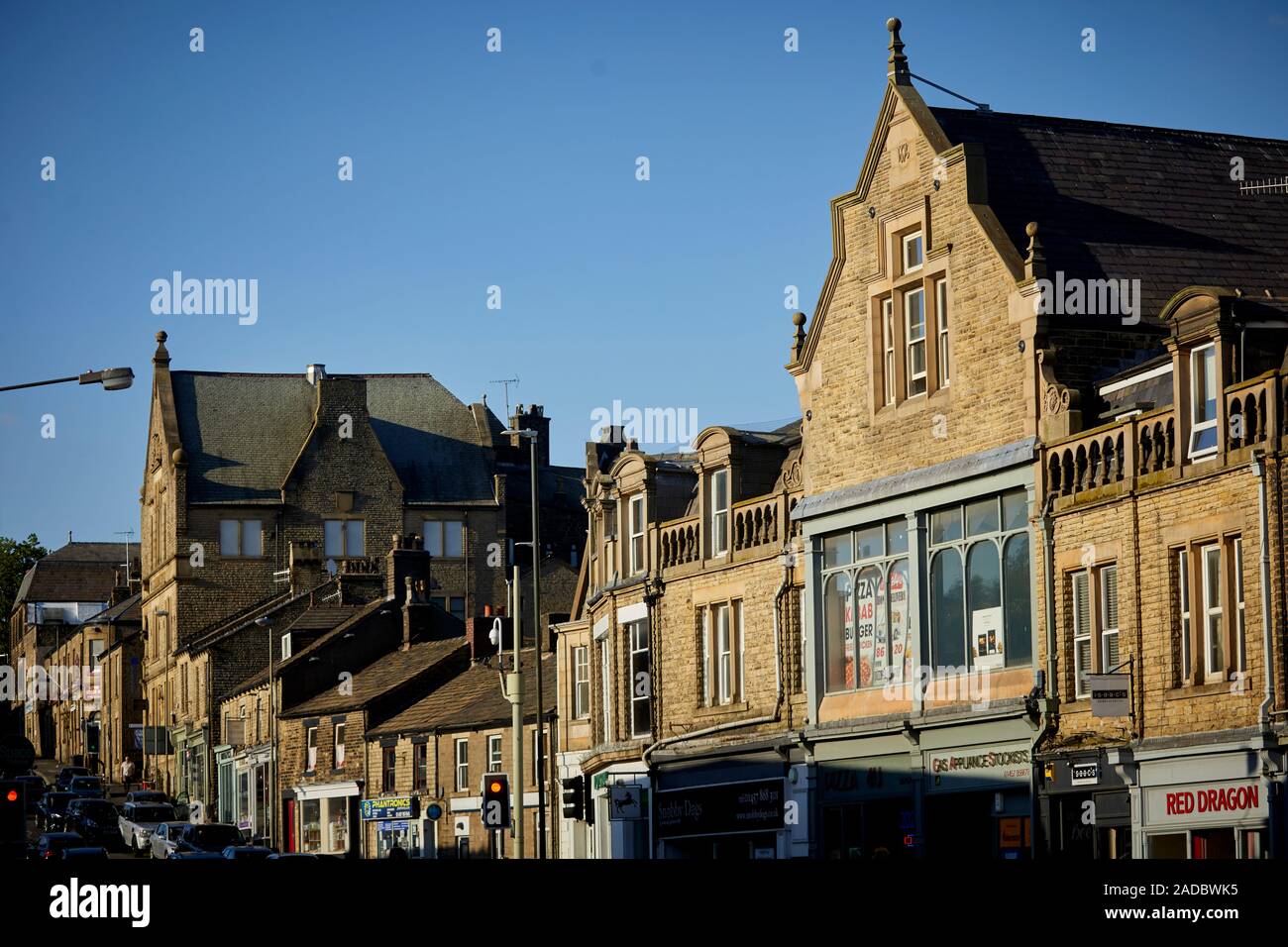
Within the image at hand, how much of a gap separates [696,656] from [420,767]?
24.4 metres

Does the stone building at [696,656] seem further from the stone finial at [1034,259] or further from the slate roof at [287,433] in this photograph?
the slate roof at [287,433]

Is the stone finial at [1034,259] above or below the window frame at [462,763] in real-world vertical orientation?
above

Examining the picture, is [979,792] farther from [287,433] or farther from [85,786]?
[287,433]

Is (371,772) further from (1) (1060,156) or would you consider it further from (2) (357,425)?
(1) (1060,156)

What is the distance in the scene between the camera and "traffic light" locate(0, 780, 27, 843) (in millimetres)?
31281

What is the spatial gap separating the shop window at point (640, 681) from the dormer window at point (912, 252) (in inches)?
445

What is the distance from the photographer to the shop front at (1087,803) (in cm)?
2997

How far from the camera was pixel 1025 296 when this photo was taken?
32531 millimetres

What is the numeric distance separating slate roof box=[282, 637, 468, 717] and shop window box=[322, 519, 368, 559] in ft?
57.4

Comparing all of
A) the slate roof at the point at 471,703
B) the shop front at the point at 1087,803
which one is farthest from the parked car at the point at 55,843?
the shop front at the point at 1087,803

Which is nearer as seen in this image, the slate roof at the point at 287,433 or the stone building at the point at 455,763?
the stone building at the point at 455,763

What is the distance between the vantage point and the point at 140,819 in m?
66.6

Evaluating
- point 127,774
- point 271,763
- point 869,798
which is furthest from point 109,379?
point 127,774
